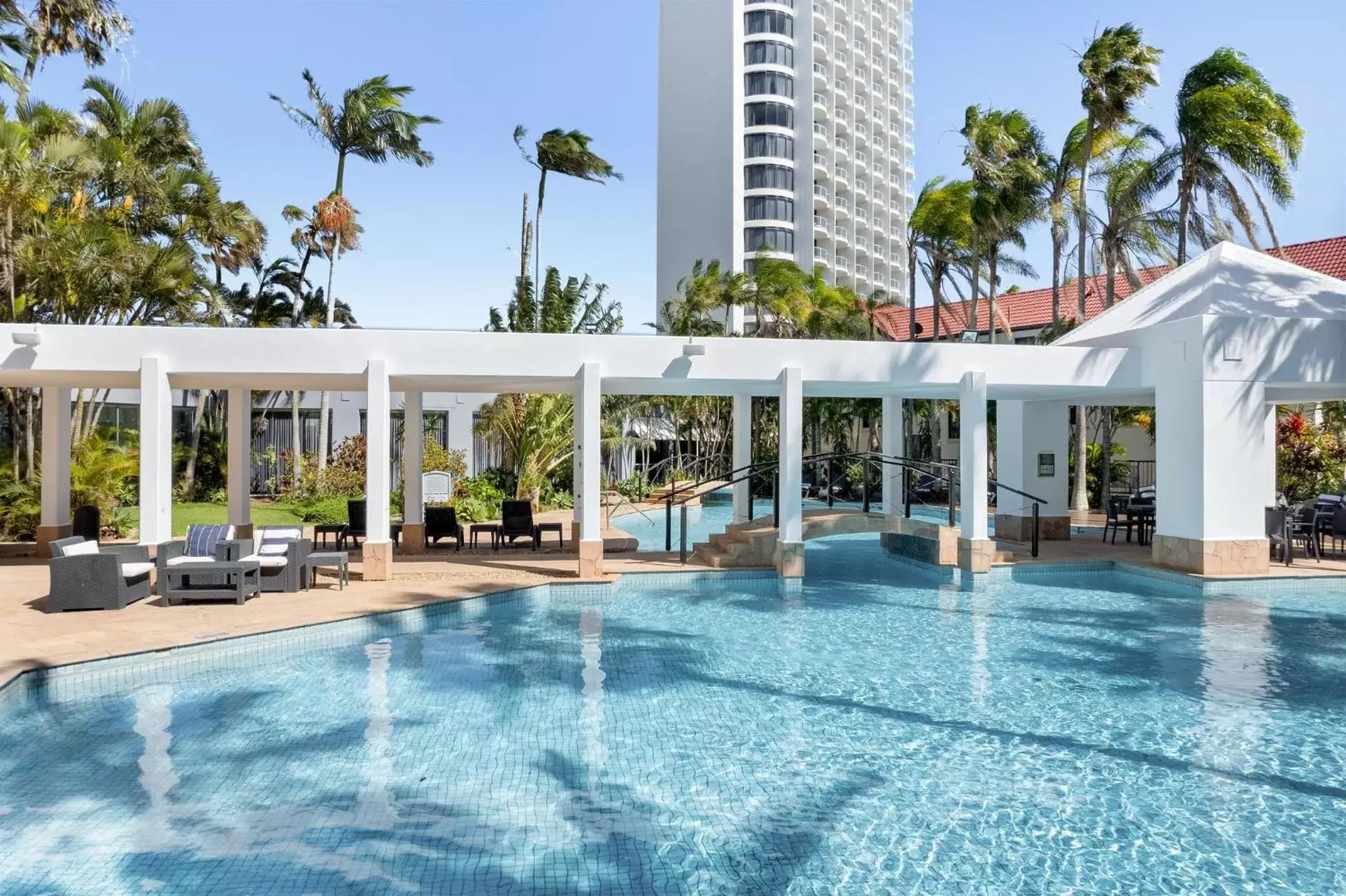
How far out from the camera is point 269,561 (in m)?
13.2

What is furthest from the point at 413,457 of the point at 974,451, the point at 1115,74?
the point at 1115,74

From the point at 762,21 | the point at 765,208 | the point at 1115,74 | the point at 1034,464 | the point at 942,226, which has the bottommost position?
the point at 1034,464

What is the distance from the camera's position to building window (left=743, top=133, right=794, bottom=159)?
6712cm

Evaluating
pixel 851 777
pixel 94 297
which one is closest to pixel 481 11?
pixel 94 297

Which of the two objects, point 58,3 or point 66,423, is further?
point 58,3

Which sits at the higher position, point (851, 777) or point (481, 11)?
point (481, 11)

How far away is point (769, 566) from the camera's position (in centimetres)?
1675

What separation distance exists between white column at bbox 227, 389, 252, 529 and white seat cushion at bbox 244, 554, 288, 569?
14.7ft

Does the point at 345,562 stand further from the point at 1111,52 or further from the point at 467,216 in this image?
the point at 1111,52

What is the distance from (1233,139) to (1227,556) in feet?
36.6

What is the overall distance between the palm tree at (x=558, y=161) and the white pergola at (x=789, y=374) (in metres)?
18.8

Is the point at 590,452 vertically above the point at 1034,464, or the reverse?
the point at 590,452

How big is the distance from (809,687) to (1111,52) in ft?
63.9

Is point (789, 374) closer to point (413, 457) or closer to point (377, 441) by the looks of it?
point (377, 441)
